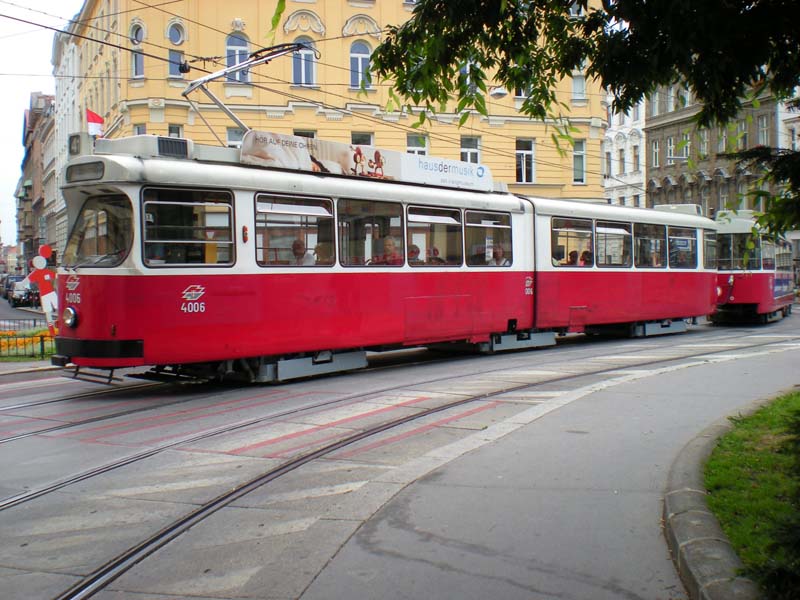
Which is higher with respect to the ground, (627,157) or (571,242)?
(627,157)

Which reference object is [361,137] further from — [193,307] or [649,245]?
[193,307]

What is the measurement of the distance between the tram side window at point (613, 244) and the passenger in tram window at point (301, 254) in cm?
816

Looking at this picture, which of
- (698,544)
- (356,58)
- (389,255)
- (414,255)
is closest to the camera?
(698,544)

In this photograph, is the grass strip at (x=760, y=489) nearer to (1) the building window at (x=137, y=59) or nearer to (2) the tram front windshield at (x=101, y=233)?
(2) the tram front windshield at (x=101, y=233)

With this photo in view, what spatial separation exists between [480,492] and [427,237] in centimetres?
867

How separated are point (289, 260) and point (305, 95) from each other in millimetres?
22703

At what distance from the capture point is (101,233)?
36.0 feet

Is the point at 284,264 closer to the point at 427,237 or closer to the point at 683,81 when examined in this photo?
the point at 427,237

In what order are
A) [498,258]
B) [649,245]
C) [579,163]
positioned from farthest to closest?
[579,163], [649,245], [498,258]

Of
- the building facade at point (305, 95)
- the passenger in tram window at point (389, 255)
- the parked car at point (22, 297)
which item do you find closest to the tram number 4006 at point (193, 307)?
the passenger in tram window at point (389, 255)

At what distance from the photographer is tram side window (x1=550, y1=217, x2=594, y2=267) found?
1744cm

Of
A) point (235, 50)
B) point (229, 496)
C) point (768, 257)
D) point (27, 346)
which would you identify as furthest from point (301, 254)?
point (235, 50)

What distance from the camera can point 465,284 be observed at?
1525 centimetres

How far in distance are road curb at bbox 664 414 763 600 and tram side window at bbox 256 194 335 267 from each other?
6.98 metres
